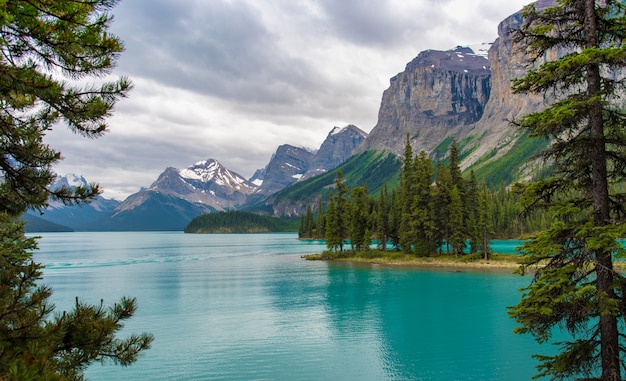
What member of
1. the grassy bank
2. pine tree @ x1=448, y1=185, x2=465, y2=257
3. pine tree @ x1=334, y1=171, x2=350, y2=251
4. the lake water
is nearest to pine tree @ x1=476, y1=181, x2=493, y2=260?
the grassy bank

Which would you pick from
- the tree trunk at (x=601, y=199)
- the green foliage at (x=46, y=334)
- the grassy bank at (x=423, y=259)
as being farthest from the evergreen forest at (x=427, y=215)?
the green foliage at (x=46, y=334)

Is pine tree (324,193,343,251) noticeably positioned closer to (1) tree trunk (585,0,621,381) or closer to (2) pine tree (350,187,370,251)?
(2) pine tree (350,187,370,251)

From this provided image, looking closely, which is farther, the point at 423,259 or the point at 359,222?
the point at 359,222

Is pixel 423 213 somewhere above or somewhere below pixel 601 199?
above

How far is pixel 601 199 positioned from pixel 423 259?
68824mm

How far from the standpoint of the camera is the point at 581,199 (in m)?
13.0

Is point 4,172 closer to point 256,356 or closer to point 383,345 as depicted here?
point 256,356

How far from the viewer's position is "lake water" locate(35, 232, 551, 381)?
25.4 meters

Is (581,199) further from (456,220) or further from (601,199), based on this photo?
(456,220)

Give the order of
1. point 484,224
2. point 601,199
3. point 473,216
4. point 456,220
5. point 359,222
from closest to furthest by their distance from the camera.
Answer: point 601,199 < point 484,224 < point 456,220 < point 473,216 < point 359,222

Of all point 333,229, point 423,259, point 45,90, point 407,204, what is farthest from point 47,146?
point 333,229

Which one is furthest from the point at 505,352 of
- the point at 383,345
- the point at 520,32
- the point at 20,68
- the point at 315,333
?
the point at 20,68

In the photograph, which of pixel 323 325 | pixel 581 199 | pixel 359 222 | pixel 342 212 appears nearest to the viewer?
pixel 581 199

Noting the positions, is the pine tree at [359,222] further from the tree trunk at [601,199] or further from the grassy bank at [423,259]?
the tree trunk at [601,199]
